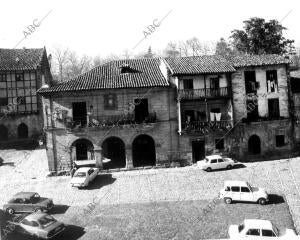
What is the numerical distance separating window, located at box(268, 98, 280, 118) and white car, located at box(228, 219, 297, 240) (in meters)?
17.8


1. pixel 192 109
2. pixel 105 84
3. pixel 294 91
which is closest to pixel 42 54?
pixel 105 84

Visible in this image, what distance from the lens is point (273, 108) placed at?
35250 mm

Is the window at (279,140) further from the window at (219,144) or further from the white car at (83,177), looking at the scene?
the white car at (83,177)

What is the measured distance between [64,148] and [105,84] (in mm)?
7518

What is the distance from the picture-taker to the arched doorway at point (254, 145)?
35375 millimetres

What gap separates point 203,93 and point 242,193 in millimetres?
11877

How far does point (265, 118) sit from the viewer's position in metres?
34.8

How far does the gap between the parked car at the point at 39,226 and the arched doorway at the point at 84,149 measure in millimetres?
12496

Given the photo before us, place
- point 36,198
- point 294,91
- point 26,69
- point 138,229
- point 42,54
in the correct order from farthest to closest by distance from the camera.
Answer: point 42,54
point 26,69
point 294,91
point 36,198
point 138,229

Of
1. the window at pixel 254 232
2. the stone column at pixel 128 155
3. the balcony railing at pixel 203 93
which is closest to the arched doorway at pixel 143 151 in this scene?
the stone column at pixel 128 155

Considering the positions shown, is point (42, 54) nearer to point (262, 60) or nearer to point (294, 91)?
point (262, 60)

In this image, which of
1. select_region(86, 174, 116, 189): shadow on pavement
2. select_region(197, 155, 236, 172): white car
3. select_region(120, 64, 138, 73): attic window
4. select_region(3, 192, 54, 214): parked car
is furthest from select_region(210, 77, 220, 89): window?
select_region(3, 192, 54, 214): parked car

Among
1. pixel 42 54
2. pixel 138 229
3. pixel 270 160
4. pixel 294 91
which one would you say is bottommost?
pixel 138 229

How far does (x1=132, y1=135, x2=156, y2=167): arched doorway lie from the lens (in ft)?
114
